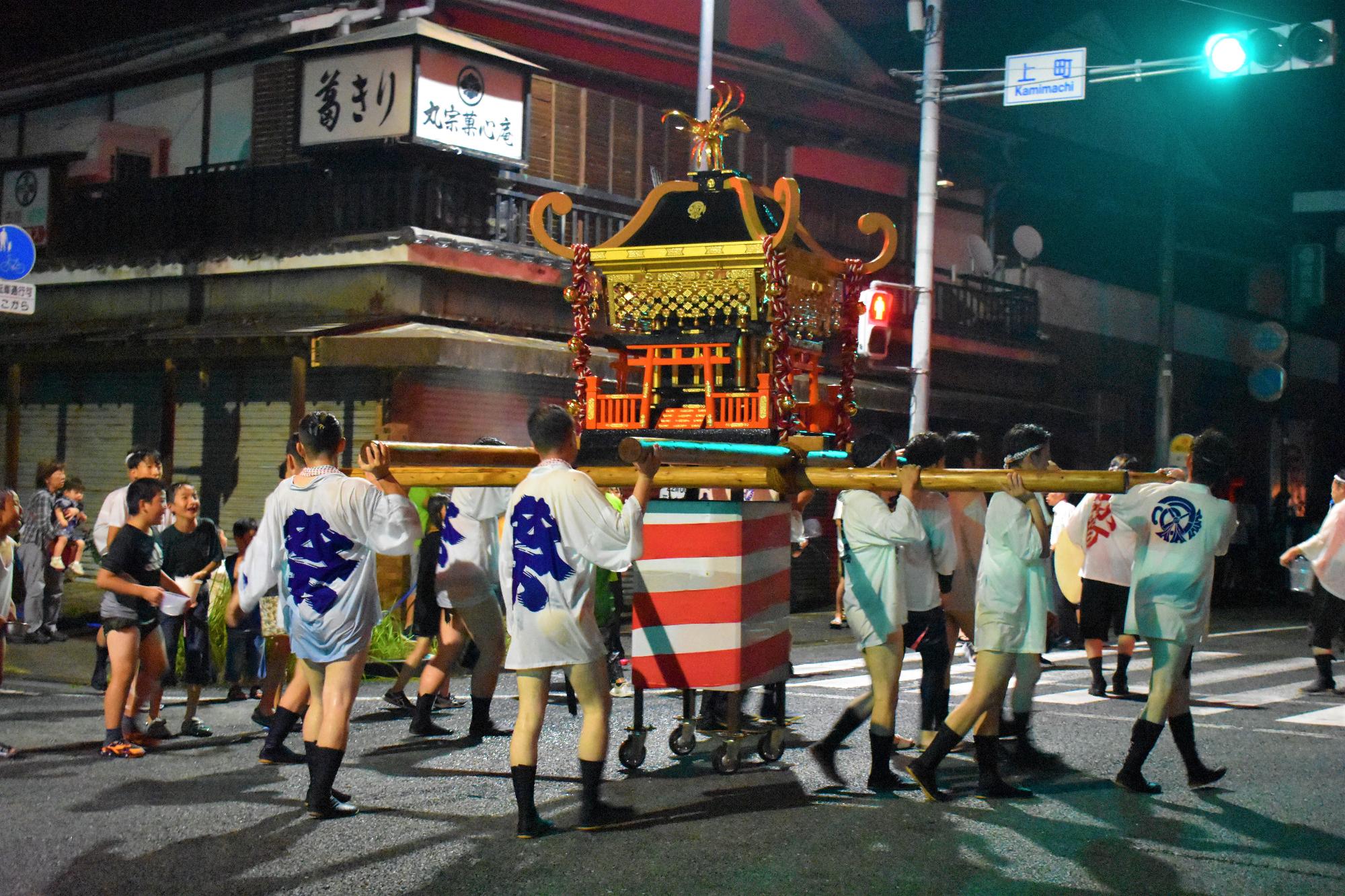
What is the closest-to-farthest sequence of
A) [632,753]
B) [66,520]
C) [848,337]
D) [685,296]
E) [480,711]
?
[632,753] → [480,711] → [685,296] → [848,337] → [66,520]

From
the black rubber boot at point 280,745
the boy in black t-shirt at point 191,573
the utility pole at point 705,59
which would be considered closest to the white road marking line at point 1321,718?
the black rubber boot at point 280,745

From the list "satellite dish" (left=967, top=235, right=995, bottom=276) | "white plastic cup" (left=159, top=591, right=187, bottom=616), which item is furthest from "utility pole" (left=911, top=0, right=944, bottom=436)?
"white plastic cup" (left=159, top=591, right=187, bottom=616)

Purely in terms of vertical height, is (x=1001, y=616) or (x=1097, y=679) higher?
(x=1001, y=616)

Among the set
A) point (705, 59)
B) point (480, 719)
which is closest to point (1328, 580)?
point (480, 719)

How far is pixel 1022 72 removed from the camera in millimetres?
17016

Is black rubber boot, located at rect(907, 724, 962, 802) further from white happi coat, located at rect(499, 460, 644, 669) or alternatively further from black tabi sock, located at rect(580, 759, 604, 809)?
white happi coat, located at rect(499, 460, 644, 669)

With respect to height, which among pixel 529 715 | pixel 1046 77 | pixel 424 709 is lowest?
pixel 424 709

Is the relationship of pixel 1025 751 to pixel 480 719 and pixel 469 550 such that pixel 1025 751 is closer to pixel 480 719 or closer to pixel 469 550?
pixel 480 719

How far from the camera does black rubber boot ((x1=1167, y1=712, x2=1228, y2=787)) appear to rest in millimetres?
7363

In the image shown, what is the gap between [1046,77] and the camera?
16.9m

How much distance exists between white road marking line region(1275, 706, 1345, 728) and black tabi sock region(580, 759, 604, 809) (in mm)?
5807

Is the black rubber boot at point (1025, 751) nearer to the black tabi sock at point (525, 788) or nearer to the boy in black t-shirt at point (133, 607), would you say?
the black tabi sock at point (525, 788)

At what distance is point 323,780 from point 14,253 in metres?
7.92

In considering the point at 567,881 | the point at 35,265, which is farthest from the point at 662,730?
the point at 35,265
